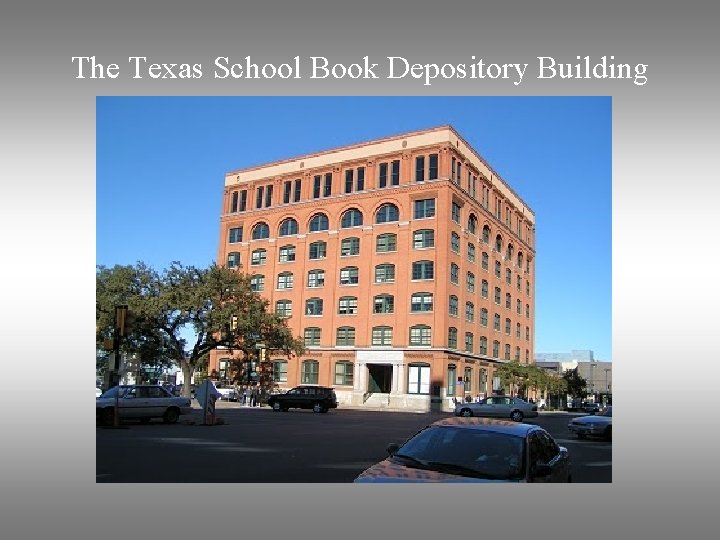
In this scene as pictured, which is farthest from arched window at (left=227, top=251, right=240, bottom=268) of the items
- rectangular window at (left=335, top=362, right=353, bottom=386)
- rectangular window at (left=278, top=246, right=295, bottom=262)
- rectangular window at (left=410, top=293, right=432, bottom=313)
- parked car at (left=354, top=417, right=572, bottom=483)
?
parked car at (left=354, top=417, right=572, bottom=483)

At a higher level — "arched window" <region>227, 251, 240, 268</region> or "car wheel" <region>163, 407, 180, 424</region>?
"arched window" <region>227, 251, 240, 268</region>

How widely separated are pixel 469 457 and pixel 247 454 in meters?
7.80

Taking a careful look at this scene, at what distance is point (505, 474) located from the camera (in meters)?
6.83

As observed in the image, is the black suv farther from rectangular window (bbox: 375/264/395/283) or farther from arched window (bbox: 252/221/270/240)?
rectangular window (bbox: 375/264/395/283)

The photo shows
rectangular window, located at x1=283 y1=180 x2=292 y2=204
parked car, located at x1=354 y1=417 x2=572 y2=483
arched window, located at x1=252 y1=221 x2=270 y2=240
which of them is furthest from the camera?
rectangular window, located at x1=283 y1=180 x2=292 y2=204

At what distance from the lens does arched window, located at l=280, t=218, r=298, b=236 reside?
159ft

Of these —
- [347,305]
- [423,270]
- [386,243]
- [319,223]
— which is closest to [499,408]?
[423,270]

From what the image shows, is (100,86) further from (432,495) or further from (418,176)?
(418,176)

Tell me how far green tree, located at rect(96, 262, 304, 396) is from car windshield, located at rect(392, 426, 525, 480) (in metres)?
13.9

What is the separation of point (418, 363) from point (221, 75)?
129 feet

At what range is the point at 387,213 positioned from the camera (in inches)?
1909

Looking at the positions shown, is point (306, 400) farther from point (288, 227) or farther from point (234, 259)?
Result: point (288, 227)

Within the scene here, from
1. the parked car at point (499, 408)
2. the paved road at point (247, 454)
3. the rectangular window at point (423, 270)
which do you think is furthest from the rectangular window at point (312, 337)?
the paved road at point (247, 454)
